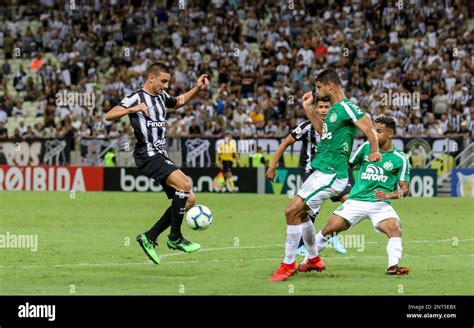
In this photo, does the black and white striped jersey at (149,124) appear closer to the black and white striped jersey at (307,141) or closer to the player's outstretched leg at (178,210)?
the player's outstretched leg at (178,210)

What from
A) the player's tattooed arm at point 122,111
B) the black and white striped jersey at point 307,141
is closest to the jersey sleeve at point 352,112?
the black and white striped jersey at point 307,141

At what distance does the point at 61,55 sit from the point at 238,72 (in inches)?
317

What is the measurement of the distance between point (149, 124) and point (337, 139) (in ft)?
9.33

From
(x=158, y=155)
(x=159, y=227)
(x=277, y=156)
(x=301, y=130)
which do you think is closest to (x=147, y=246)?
(x=159, y=227)

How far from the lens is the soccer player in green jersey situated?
43.7 feet

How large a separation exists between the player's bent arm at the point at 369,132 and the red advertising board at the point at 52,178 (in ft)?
78.2

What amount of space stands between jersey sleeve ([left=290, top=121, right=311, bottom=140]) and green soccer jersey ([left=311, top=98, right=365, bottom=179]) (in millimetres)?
1595

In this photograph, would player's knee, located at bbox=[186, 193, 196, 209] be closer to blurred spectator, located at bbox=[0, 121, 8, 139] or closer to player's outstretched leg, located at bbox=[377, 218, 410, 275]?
player's outstretched leg, located at bbox=[377, 218, 410, 275]

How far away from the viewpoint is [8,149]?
3669 cm

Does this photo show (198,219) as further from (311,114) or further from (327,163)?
(327,163)

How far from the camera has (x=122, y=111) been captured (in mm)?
13562

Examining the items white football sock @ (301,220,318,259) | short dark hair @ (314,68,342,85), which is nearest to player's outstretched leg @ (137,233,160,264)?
white football sock @ (301,220,318,259)

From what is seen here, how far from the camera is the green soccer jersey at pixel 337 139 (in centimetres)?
1258
